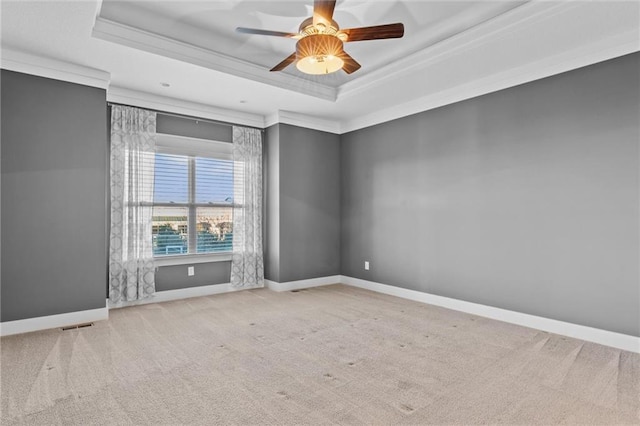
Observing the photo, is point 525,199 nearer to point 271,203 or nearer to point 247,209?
point 271,203

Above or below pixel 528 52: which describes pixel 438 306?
below

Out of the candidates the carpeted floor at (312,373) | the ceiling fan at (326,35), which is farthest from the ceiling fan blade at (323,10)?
the carpeted floor at (312,373)

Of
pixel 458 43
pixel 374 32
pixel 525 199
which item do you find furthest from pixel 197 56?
pixel 525 199

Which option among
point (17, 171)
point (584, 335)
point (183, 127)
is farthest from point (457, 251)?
point (17, 171)

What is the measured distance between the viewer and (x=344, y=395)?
237cm

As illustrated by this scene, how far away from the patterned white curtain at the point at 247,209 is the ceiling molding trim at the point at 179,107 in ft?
0.52

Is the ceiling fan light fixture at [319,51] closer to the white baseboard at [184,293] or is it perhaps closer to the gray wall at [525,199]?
the gray wall at [525,199]

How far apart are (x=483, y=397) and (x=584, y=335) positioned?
1785 mm

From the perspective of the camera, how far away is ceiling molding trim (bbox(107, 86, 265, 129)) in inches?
177

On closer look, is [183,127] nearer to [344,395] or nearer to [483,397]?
[344,395]

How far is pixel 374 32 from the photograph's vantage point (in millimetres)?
2787

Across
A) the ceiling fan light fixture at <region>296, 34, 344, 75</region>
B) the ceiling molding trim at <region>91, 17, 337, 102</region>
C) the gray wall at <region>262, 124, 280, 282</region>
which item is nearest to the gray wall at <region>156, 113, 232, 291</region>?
the gray wall at <region>262, 124, 280, 282</region>

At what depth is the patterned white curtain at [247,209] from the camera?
5507 mm

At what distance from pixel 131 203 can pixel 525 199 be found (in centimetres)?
469
